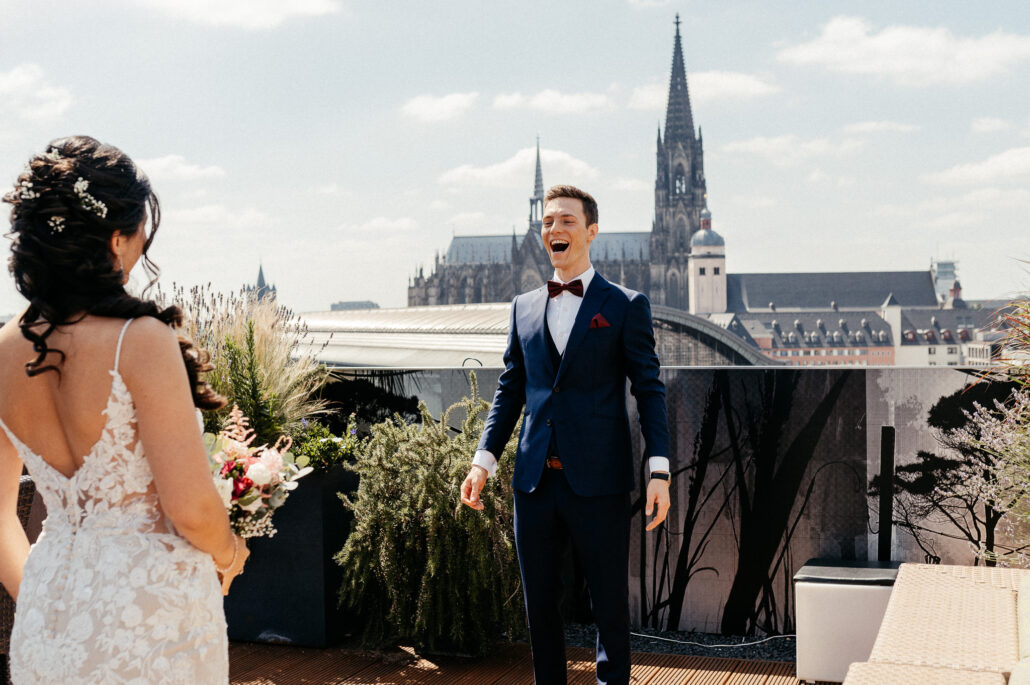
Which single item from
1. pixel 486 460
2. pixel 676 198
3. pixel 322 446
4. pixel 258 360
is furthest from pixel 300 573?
pixel 676 198

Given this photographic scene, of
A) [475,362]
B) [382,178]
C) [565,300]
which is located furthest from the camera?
[382,178]

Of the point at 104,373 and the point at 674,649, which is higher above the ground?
the point at 104,373

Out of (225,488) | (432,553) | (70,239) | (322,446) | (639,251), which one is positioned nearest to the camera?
(70,239)

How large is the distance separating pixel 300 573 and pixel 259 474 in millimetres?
2245

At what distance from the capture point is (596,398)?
2744mm

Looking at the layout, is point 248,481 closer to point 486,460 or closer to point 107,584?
point 107,584

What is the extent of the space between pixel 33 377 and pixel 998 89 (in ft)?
432

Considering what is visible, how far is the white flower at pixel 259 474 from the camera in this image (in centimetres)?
193

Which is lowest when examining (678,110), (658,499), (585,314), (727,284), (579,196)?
(658,499)

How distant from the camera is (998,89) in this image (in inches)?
4530

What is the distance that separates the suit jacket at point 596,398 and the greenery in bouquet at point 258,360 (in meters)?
1.75

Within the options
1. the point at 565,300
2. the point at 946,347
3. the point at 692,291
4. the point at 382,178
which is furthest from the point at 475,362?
the point at 946,347

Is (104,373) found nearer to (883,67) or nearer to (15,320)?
(15,320)

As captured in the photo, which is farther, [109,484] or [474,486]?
[474,486]
